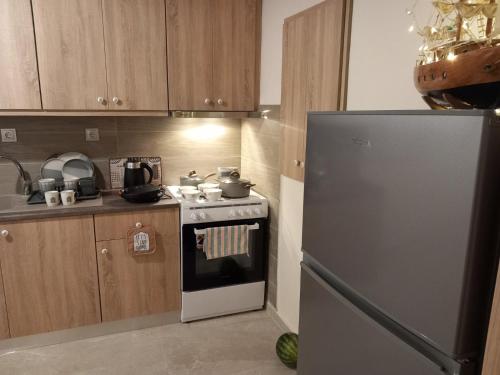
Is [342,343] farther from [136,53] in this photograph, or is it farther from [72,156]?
[72,156]

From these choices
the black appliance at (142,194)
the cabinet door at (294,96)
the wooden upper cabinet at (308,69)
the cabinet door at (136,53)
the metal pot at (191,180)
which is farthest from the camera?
the metal pot at (191,180)

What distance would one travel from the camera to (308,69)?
6.71 feet

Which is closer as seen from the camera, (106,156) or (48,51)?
(48,51)

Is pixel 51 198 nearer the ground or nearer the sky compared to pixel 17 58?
nearer the ground

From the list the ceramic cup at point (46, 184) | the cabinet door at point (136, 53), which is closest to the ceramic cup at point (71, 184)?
the ceramic cup at point (46, 184)

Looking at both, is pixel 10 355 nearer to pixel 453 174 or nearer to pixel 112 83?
pixel 112 83

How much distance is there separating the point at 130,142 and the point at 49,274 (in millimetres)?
1056

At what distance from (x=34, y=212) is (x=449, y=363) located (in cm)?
217

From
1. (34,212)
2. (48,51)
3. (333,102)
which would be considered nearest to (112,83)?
(48,51)

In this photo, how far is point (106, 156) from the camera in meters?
2.78

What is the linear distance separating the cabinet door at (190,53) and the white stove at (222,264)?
0.68 meters

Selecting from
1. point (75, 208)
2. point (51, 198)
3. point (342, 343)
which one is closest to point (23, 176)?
point (51, 198)

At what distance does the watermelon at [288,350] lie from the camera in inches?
85.4

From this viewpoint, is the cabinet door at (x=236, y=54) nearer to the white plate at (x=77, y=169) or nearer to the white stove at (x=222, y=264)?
the white stove at (x=222, y=264)
